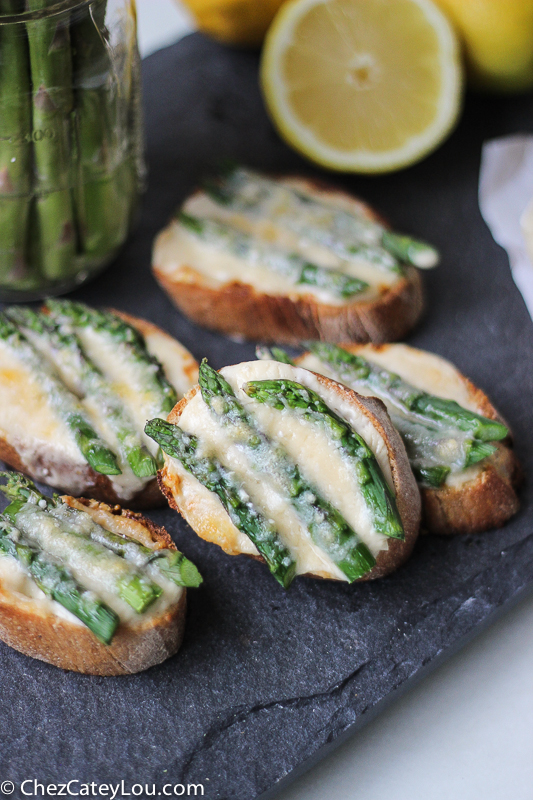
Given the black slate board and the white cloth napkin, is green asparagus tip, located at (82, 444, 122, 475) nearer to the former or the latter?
the black slate board

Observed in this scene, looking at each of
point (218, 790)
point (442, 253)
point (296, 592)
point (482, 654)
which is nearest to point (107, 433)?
point (296, 592)

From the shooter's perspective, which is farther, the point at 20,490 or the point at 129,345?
the point at 129,345

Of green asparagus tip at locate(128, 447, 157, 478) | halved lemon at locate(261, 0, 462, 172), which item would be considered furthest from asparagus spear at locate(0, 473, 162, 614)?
halved lemon at locate(261, 0, 462, 172)

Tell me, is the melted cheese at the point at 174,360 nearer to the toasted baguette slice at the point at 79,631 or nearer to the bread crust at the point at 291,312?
the bread crust at the point at 291,312

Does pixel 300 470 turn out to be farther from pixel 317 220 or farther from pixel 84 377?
pixel 317 220

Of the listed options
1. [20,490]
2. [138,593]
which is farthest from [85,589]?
[20,490]

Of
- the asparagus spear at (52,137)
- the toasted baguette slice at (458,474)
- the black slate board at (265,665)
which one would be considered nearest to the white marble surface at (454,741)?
the black slate board at (265,665)

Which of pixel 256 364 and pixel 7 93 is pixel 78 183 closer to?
pixel 7 93
